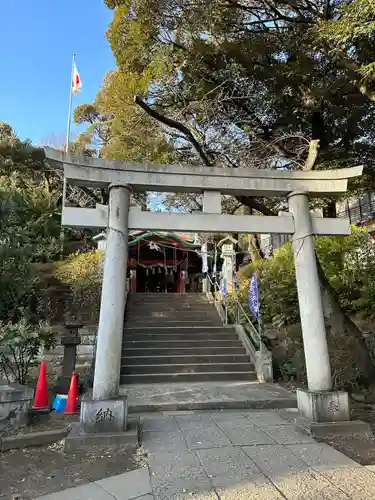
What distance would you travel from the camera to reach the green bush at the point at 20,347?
21.4ft

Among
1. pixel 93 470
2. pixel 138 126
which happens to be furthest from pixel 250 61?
pixel 93 470

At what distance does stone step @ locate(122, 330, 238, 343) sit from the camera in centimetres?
1034

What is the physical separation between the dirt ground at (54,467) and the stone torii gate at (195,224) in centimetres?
44

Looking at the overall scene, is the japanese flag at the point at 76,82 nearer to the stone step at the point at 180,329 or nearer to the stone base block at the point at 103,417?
the stone step at the point at 180,329

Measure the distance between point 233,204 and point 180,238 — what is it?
376 centimetres

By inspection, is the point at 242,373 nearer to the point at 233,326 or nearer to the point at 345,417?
the point at 233,326

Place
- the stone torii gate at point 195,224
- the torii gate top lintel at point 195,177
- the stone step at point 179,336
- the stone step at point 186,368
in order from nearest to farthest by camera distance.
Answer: the stone torii gate at point 195,224 → the torii gate top lintel at point 195,177 → the stone step at point 186,368 → the stone step at point 179,336

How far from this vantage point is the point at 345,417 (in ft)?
16.1

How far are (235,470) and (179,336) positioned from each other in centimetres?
699

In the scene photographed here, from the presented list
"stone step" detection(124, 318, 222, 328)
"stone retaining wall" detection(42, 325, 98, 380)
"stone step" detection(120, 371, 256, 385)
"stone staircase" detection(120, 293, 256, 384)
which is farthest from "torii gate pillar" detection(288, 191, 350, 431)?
"stone step" detection(124, 318, 222, 328)

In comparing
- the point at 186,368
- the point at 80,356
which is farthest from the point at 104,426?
the point at 80,356

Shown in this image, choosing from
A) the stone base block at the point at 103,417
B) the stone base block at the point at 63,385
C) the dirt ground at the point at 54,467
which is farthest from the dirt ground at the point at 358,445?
the stone base block at the point at 63,385

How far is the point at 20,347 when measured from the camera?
6.82m

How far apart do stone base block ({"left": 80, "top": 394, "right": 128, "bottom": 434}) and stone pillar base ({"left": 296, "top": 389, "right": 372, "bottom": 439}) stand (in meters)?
2.45
